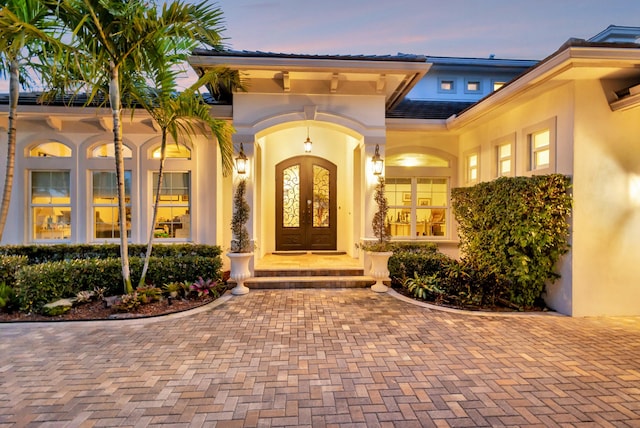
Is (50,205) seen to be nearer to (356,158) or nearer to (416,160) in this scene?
(356,158)

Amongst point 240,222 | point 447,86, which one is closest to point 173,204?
point 240,222

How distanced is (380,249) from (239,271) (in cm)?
Result: 278

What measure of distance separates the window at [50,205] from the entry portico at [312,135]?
3.65 m

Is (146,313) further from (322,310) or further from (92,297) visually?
(322,310)

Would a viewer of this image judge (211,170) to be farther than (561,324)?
Yes

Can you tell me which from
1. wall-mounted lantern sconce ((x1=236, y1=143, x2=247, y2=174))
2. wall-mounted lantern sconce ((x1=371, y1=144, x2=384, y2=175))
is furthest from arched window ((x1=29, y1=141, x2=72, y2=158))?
wall-mounted lantern sconce ((x1=371, y1=144, x2=384, y2=175))

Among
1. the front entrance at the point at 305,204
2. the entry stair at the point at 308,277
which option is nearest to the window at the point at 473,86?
the front entrance at the point at 305,204

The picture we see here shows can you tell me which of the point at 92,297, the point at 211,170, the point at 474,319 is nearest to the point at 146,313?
the point at 92,297

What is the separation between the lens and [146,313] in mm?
4613

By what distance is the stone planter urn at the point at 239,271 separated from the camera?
5.74 metres

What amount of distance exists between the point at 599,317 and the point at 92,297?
8091 mm

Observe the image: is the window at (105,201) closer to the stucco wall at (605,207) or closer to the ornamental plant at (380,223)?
the ornamental plant at (380,223)

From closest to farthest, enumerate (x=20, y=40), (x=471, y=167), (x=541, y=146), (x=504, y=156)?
1. (x=20, y=40)
2. (x=541, y=146)
3. (x=504, y=156)
4. (x=471, y=167)

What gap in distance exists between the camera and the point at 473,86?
11242mm
